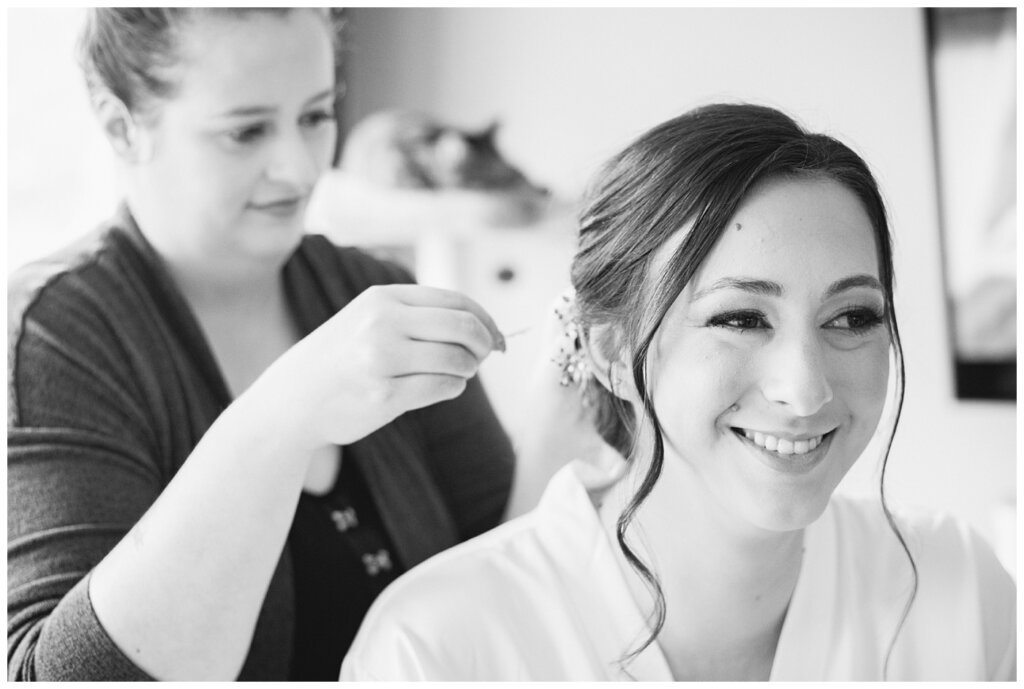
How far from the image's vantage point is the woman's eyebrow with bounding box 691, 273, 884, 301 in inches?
36.6

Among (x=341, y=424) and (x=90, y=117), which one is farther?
(x=90, y=117)

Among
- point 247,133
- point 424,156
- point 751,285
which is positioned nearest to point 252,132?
point 247,133

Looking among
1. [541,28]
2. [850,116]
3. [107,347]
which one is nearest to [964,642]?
[850,116]

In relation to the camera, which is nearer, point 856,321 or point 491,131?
point 856,321

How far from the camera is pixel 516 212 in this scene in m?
1.32

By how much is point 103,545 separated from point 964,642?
987mm

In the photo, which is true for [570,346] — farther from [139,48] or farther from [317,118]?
[139,48]

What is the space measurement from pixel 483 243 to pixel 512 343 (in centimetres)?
17

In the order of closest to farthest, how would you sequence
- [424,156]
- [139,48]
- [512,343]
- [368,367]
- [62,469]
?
[368,367] < [62,469] < [139,48] < [512,343] < [424,156]

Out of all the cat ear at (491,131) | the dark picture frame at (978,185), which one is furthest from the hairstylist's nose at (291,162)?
the dark picture frame at (978,185)

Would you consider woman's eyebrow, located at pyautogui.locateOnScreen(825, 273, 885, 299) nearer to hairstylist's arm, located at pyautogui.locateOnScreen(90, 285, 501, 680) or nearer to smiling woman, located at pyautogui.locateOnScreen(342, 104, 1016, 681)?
smiling woman, located at pyautogui.locateOnScreen(342, 104, 1016, 681)

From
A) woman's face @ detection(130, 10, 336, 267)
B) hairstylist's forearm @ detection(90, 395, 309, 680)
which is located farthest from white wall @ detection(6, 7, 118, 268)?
hairstylist's forearm @ detection(90, 395, 309, 680)

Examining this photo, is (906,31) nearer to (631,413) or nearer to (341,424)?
(631,413)

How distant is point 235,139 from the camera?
114 centimetres
